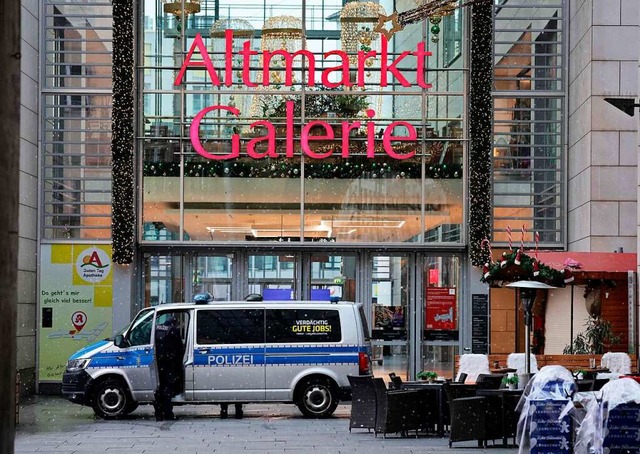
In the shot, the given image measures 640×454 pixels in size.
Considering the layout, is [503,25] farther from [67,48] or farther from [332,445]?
[332,445]

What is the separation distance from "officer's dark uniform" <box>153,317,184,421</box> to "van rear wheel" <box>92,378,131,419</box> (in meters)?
0.57

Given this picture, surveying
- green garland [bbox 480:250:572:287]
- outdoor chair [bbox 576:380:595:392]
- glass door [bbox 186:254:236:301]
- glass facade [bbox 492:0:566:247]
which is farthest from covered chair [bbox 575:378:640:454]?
glass door [bbox 186:254:236:301]

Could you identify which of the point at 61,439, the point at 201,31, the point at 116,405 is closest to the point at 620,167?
the point at 201,31

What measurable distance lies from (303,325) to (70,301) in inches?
255

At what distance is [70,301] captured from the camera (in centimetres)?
2439

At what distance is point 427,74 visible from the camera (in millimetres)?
24781

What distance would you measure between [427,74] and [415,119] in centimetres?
99

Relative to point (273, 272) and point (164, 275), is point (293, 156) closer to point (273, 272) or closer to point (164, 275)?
point (273, 272)

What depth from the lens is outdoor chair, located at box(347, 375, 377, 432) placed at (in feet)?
57.1

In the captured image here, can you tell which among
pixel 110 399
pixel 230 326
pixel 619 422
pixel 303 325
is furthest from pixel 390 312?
pixel 619 422

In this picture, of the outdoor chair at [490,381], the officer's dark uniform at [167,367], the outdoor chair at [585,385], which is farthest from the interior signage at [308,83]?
Answer: the outdoor chair at [585,385]

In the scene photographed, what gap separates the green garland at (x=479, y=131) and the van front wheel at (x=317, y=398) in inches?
224

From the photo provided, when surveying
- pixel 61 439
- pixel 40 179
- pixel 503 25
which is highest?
pixel 503 25

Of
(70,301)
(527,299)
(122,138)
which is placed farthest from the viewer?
(70,301)
